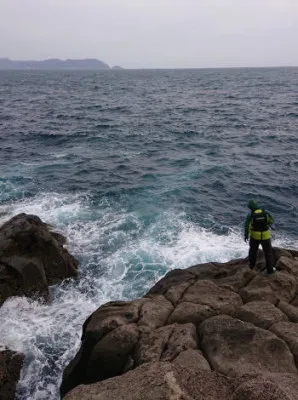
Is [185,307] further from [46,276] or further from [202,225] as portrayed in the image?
[202,225]

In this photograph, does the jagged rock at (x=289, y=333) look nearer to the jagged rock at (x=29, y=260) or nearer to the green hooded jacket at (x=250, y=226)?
the green hooded jacket at (x=250, y=226)

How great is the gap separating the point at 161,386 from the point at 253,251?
756 cm

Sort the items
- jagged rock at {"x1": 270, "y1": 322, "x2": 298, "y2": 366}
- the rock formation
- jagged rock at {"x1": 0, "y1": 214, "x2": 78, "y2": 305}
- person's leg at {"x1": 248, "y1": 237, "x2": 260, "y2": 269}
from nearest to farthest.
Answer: the rock formation
jagged rock at {"x1": 270, "y1": 322, "x2": 298, "y2": 366}
person's leg at {"x1": 248, "y1": 237, "x2": 260, "y2": 269}
jagged rock at {"x1": 0, "y1": 214, "x2": 78, "y2": 305}

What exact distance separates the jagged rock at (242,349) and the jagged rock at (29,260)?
807 centimetres

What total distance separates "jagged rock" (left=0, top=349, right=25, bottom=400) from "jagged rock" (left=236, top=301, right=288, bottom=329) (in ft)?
22.2

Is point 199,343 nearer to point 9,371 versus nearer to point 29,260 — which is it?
point 9,371

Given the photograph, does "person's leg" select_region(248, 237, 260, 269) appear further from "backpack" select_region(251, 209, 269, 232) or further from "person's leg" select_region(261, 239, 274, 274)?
"backpack" select_region(251, 209, 269, 232)

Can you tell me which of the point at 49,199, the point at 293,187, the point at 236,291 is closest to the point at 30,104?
the point at 49,199

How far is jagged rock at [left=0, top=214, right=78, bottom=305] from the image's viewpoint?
15.5 metres

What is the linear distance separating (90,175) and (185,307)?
19407 mm

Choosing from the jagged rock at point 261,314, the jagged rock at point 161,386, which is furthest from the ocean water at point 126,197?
the jagged rock at point 261,314

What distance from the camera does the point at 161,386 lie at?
270 inches

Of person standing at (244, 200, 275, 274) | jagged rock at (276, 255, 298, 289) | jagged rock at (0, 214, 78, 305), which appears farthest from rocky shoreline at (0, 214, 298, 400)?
jagged rock at (0, 214, 78, 305)

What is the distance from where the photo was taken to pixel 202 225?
2145 cm
